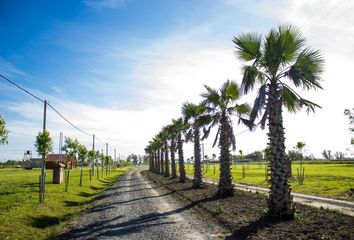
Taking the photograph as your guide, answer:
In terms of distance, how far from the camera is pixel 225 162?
78.5 ft

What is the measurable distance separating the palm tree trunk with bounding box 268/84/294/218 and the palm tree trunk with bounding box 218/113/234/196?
9.40 m

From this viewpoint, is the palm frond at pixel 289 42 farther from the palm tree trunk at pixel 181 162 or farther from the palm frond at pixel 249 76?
the palm tree trunk at pixel 181 162

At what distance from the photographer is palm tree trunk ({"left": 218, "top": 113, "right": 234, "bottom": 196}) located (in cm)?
2355

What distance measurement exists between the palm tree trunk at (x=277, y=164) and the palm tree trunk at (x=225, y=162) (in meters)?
9.40

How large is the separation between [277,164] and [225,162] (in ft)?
32.7

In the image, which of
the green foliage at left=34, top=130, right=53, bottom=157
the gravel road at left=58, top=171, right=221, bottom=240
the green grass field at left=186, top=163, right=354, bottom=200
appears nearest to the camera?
the gravel road at left=58, top=171, right=221, bottom=240

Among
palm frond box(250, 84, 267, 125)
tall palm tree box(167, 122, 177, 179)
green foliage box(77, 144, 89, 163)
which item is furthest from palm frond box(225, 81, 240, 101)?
green foliage box(77, 144, 89, 163)

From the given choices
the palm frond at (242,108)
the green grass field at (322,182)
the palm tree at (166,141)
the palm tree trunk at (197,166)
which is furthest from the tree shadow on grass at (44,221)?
the palm tree at (166,141)

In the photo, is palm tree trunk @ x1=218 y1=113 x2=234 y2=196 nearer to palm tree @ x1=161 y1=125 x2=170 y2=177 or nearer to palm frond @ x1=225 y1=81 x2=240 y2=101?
palm frond @ x1=225 y1=81 x2=240 y2=101

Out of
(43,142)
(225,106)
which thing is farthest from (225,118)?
(43,142)

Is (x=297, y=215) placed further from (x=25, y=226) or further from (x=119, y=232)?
(x=25, y=226)

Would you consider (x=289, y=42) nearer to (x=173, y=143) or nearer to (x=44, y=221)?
(x=44, y=221)

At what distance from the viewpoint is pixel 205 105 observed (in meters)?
26.1

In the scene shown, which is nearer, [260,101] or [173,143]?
[260,101]
